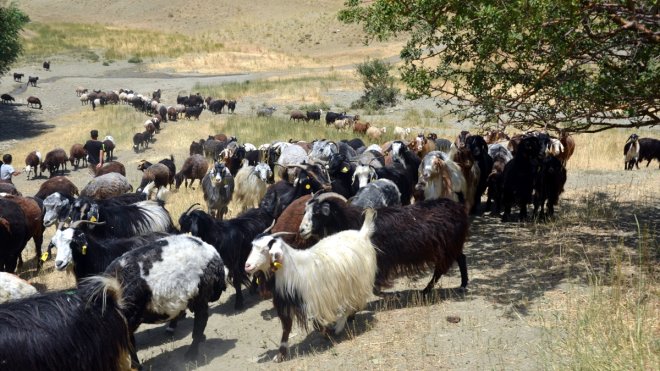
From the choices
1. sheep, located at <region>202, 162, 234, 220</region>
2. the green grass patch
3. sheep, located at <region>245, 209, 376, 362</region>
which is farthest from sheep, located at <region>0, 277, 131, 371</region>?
the green grass patch

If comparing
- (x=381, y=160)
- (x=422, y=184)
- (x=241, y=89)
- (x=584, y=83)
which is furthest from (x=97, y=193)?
(x=241, y=89)

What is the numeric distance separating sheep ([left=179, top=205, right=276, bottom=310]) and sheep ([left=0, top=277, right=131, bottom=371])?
3.05 m

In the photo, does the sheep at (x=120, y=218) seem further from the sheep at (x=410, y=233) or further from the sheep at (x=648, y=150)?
the sheep at (x=648, y=150)

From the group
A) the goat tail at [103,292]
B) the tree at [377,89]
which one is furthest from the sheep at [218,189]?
the tree at [377,89]

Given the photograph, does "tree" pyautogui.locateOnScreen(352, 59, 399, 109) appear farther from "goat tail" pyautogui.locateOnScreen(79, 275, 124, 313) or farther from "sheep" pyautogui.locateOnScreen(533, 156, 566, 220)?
"goat tail" pyautogui.locateOnScreen(79, 275, 124, 313)

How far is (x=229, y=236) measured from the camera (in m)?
8.92

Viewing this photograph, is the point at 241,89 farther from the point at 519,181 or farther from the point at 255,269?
the point at 255,269

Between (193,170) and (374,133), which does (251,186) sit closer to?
(193,170)

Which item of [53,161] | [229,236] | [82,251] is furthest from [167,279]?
[53,161]

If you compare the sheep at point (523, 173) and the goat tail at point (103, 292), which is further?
the sheep at point (523, 173)

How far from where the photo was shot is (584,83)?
25.7ft

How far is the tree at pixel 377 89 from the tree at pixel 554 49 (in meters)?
26.0

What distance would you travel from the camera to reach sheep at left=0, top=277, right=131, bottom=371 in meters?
4.94

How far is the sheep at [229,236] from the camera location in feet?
28.7
